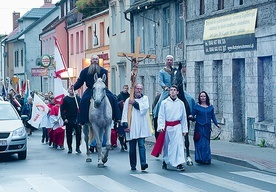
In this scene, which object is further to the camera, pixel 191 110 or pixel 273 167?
pixel 191 110

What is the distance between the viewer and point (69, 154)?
21.0m

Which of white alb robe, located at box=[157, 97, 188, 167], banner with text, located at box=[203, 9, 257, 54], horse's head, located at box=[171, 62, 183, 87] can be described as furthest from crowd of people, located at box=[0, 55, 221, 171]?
banner with text, located at box=[203, 9, 257, 54]

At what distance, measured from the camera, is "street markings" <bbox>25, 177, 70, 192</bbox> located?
516 inches

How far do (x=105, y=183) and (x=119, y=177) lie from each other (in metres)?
0.99

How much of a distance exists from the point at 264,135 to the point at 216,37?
16.7 ft

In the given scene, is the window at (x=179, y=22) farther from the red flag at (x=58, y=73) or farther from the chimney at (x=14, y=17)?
the chimney at (x=14, y=17)

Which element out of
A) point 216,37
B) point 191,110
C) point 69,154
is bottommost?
point 69,154

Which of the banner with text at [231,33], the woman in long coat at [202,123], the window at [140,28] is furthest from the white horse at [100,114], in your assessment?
the window at [140,28]

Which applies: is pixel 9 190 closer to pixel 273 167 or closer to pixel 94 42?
pixel 273 167

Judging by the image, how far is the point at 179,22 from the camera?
31.7 meters

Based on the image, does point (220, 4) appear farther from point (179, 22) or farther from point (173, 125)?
point (173, 125)

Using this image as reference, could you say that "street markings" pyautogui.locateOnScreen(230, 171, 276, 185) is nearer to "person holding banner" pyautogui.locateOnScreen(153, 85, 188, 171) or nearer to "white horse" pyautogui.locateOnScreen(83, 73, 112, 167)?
"person holding banner" pyautogui.locateOnScreen(153, 85, 188, 171)

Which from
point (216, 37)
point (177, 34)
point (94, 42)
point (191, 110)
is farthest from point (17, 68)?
point (191, 110)


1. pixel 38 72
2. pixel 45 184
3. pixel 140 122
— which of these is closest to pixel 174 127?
pixel 140 122
